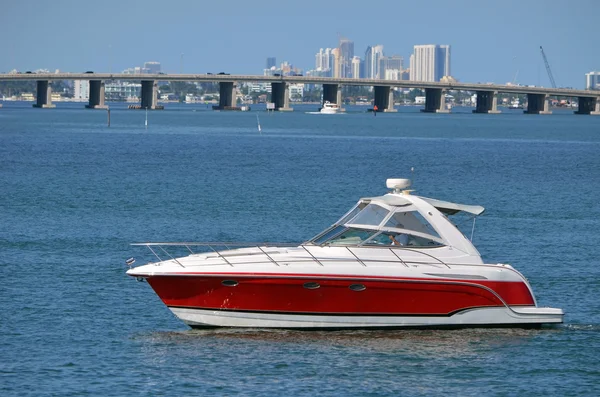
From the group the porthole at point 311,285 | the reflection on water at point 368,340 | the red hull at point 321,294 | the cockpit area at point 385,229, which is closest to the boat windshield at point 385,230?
the cockpit area at point 385,229

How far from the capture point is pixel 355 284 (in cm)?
2316

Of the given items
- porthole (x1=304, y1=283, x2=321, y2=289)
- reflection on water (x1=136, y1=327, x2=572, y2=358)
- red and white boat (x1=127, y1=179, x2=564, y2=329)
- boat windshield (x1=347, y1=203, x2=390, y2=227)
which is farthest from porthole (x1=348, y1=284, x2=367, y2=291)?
boat windshield (x1=347, y1=203, x2=390, y2=227)

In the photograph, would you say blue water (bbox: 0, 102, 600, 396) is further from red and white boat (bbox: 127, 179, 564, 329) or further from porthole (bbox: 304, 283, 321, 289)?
porthole (bbox: 304, 283, 321, 289)

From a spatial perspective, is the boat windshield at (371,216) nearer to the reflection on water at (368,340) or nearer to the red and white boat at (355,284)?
the red and white boat at (355,284)

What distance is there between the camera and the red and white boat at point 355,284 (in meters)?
23.2

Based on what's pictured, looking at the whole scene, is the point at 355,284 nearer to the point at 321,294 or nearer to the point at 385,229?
the point at 321,294

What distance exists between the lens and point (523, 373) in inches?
875

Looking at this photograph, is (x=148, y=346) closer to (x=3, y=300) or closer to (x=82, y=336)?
(x=82, y=336)

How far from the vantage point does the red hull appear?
23.1 meters

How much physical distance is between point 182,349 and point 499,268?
6.38 m

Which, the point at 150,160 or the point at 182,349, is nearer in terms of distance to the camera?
the point at 182,349

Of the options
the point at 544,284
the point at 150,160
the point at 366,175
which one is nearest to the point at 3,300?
the point at 544,284

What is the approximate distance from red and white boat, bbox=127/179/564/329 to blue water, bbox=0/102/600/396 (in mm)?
391

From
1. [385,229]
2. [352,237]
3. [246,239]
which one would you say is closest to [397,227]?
[385,229]
